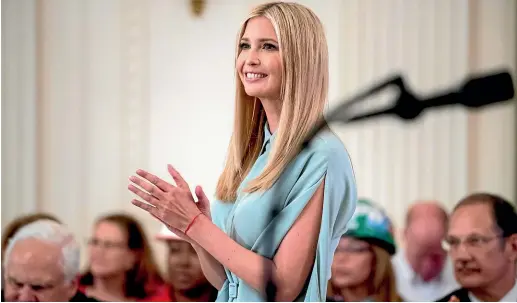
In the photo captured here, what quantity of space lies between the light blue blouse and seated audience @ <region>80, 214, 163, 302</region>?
25 centimetres

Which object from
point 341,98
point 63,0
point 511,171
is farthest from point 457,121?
point 63,0

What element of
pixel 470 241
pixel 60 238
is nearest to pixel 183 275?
pixel 60 238

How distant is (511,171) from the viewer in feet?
7.87

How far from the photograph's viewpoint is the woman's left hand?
2305mm

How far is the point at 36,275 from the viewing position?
2398 mm

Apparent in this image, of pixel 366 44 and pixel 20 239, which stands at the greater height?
pixel 366 44

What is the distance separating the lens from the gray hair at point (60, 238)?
2.37 meters

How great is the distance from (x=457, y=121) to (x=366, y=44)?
1.21 feet

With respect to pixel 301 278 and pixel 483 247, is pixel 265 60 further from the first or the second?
pixel 483 247

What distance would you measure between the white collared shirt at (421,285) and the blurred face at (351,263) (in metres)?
0.10

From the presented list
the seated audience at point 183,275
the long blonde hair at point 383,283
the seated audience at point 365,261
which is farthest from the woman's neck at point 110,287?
the long blonde hair at point 383,283

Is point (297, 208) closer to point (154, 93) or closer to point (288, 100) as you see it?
point (288, 100)

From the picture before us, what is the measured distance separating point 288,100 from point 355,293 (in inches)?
24.9

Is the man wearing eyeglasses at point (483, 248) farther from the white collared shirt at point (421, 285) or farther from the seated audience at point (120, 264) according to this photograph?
the seated audience at point (120, 264)
